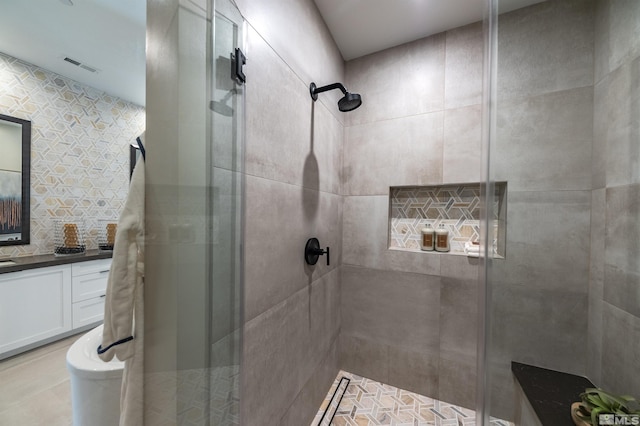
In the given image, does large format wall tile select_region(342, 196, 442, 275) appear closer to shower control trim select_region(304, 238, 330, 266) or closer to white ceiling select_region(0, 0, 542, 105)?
shower control trim select_region(304, 238, 330, 266)

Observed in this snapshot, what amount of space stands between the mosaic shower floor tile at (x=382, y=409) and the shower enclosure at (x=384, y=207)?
0.26 feet

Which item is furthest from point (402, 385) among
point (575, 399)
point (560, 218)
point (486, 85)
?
point (486, 85)

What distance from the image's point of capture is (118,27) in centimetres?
124

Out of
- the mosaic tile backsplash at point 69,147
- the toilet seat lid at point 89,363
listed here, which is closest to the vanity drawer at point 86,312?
the mosaic tile backsplash at point 69,147

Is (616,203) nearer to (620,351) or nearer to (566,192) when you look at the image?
(566,192)

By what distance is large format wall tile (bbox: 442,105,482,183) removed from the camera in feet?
4.48

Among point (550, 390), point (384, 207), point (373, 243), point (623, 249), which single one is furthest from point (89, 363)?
point (623, 249)

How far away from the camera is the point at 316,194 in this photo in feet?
4.31

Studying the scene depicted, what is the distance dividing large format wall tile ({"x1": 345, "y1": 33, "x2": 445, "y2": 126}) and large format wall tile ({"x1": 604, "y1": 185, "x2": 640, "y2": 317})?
3.14 feet

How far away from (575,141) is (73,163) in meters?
2.92

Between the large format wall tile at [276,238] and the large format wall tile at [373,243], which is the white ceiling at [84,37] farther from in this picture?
the large format wall tile at [373,243]

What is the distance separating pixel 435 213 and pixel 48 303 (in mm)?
2855

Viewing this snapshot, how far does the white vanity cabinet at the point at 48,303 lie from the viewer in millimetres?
1368

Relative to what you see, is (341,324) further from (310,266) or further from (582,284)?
(582,284)
